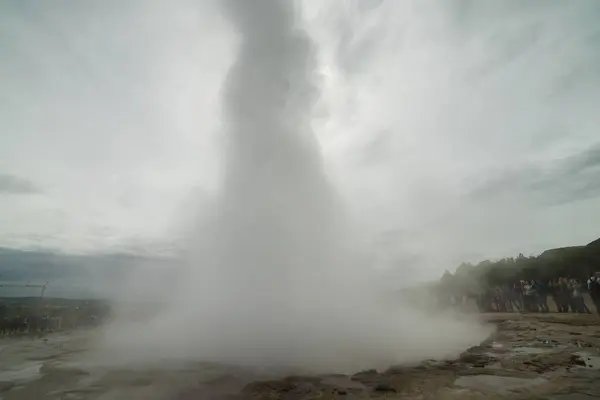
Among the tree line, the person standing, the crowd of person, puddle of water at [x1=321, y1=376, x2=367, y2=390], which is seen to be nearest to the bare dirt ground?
puddle of water at [x1=321, y1=376, x2=367, y2=390]

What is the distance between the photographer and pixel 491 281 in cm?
5919

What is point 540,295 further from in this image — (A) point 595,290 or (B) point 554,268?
(A) point 595,290

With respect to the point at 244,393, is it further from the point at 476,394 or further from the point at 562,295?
the point at 562,295

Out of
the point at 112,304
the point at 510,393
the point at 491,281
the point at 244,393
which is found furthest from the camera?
the point at 491,281

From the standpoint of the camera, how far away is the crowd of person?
115 ft

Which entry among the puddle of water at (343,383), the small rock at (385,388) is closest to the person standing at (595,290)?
the small rock at (385,388)

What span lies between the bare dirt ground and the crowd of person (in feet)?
73.6

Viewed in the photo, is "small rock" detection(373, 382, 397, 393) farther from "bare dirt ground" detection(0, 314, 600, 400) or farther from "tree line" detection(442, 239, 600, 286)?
"tree line" detection(442, 239, 600, 286)

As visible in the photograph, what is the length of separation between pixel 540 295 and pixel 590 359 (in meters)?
35.4

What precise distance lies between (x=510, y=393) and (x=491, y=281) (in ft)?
186

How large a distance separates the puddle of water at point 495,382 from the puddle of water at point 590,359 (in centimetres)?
329

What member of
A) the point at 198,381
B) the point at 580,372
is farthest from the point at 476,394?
the point at 198,381

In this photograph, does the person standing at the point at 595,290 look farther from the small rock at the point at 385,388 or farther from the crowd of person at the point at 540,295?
the small rock at the point at 385,388

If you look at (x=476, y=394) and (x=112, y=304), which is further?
(x=112, y=304)
